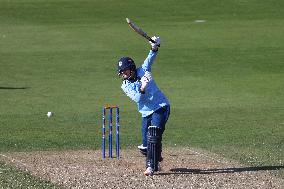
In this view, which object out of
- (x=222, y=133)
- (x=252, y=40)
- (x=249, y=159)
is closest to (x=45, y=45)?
(x=252, y=40)

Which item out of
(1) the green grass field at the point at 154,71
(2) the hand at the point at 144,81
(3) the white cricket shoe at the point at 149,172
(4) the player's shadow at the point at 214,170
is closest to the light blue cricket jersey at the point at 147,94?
(2) the hand at the point at 144,81

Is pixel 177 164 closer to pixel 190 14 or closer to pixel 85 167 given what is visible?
pixel 85 167

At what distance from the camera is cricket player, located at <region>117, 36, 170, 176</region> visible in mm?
16000

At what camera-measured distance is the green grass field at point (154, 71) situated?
20859mm

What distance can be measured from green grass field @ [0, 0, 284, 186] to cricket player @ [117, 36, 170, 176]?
230cm

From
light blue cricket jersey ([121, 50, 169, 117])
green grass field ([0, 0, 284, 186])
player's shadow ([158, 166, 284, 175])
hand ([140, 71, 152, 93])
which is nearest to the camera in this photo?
hand ([140, 71, 152, 93])

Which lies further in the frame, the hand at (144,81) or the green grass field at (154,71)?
the green grass field at (154,71)

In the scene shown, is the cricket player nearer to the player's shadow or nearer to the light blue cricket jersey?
the light blue cricket jersey

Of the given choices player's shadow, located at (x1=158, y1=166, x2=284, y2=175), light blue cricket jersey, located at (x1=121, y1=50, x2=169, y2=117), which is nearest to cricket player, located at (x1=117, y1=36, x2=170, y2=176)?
light blue cricket jersey, located at (x1=121, y1=50, x2=169, y2=117)

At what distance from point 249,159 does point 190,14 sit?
2832cm

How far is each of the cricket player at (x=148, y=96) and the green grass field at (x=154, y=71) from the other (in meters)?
2.30

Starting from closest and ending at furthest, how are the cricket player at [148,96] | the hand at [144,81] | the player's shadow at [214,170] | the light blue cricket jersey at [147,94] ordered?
the hand at [144,81], the cricket player at [148,96], the light blue cricket jersey at [147,94], the player's shadow at [214,170]

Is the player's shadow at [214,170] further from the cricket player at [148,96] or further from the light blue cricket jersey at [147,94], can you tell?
the light blue cricket jersey at [147,94]

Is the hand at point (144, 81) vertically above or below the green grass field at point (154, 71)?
above
